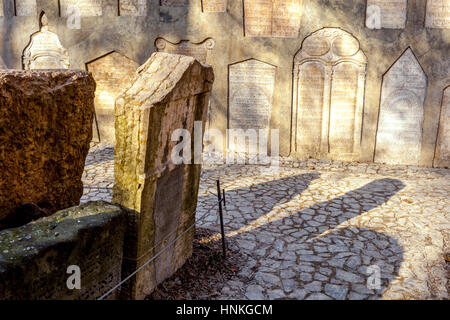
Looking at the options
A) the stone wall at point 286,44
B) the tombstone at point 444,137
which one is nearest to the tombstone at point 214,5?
the stone wall at point 286,44

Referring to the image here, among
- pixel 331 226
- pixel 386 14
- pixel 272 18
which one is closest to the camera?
pixel 331 226

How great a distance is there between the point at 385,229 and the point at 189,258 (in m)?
3.01

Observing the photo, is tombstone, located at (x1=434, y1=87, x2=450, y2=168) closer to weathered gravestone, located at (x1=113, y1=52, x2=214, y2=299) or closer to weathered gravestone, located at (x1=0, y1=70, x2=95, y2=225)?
weathered gravestone, located at (x1=113, y1=52, x2=214, y2=299)

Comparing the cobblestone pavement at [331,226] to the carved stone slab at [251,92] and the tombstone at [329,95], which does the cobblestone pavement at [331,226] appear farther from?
the carved stone slab at [251,92]

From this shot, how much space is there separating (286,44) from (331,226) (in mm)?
4808

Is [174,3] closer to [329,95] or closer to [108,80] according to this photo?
[108,80]

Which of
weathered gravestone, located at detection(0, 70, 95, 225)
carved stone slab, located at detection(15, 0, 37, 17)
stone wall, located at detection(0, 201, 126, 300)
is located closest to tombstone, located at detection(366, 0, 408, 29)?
weathered gravestone, located at detection(0, 70, 95, 225)

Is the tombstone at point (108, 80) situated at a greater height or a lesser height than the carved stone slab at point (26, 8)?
lesser

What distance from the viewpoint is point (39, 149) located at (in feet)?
12.5

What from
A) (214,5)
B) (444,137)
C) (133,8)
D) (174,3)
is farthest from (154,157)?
(444,137)

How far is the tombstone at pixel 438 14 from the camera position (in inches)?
342

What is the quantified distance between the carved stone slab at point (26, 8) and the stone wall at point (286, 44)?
6.4 inches

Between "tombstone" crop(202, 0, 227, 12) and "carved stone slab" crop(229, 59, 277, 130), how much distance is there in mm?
1308

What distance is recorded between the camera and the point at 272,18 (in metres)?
9.32
